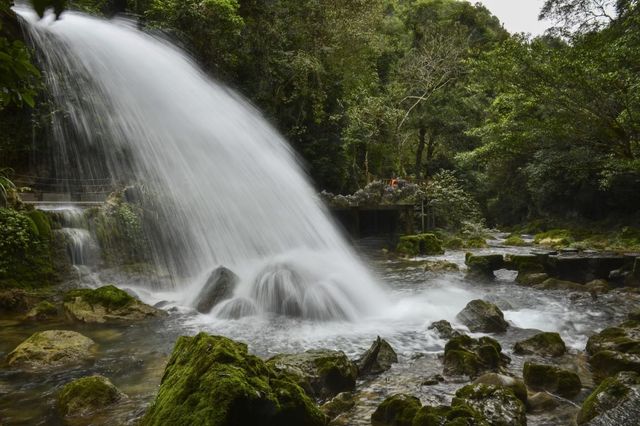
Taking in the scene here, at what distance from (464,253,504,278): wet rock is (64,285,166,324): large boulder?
11.3 metres

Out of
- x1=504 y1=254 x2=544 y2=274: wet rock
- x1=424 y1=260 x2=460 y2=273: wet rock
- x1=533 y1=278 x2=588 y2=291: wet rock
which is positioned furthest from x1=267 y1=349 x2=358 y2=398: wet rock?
x1=424 y1=260 x2=460 y2=273: wet rock

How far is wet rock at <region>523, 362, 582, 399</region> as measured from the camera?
5.64 meters

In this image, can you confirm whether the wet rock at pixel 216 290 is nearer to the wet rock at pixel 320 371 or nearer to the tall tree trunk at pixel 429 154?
the wet rock at pixel 320 371

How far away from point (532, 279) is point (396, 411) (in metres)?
11.5

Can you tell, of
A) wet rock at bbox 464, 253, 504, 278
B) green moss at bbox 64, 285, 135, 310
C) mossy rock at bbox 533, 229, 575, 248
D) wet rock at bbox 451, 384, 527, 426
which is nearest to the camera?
wet rock at bbox 451, 384, 527, 426

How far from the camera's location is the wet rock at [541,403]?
5.20 meters

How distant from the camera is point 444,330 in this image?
844 centimetres

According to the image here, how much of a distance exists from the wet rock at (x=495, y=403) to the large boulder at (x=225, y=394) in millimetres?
1814

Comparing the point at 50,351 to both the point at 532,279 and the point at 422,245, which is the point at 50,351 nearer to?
the point at 532,279

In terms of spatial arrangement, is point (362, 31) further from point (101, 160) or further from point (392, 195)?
point (101, 160)

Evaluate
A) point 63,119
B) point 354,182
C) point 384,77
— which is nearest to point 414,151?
point 384,77

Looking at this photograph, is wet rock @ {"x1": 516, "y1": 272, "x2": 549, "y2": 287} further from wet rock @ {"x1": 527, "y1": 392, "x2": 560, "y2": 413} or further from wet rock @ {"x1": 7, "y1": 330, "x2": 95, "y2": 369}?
wet rock @ {"x1": 7, "y1": 330, "x2": 95, "y2": 369}

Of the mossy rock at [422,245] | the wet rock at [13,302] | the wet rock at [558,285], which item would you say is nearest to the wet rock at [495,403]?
the wet rock at [558,285]

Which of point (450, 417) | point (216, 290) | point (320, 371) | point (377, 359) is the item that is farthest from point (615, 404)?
point (216, 290)
